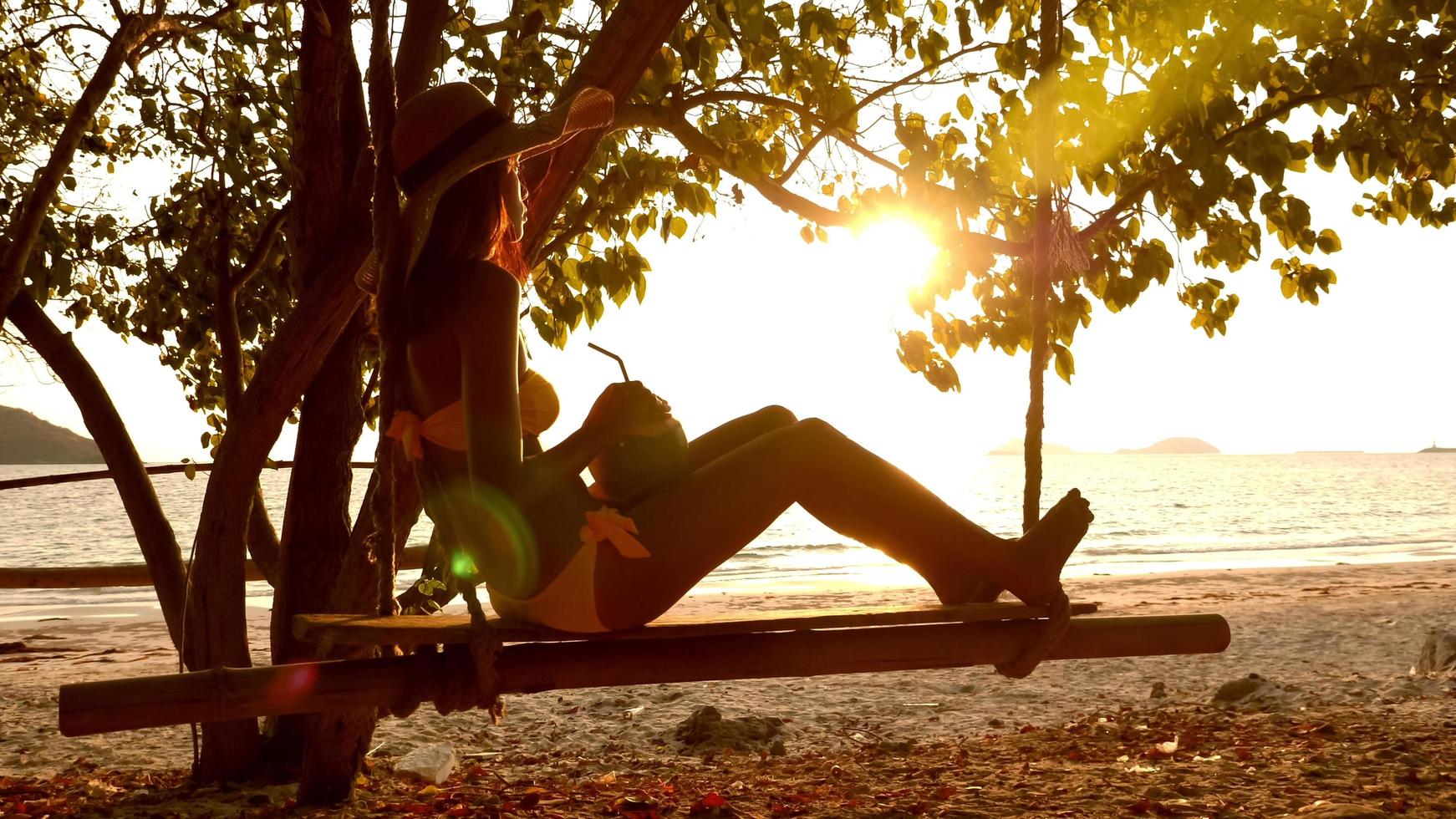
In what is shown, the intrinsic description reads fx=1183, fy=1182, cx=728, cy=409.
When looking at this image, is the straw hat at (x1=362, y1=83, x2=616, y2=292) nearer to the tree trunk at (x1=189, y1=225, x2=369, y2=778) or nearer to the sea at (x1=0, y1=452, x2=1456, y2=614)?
the tree trunk at (x1=189, y1=225, x2=369, y2=778)

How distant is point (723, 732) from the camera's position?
6844 mm

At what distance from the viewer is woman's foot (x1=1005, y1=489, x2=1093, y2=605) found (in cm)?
315

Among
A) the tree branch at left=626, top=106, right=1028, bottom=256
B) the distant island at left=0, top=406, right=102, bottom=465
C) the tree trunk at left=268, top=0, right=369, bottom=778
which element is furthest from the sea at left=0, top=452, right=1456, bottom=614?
the distant island at left=0, top=406, right=102, bottom=465

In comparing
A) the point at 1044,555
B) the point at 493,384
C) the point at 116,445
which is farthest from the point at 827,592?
the point at 493,384

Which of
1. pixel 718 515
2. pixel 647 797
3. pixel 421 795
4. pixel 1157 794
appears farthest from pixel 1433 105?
pixel 421 795

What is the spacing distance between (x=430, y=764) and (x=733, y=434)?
3213 mm

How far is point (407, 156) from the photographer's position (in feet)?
9.95

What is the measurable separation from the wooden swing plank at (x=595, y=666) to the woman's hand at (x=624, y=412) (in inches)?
19.9

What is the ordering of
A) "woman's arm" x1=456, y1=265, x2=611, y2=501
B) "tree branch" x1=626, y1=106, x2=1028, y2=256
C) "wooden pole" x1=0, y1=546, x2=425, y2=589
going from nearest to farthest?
"woman's arm" x1=456, y1=265, x2=611, y2=501, "tree branch" x1=626, y1=106, x2=1028, y2=256, "wooden pole" x1=0, y1=546, x2=425, y2=589

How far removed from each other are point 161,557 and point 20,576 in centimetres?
409

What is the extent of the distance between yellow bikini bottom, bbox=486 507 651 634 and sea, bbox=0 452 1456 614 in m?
17.5

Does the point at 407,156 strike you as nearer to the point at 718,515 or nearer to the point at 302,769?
the point at 718,515

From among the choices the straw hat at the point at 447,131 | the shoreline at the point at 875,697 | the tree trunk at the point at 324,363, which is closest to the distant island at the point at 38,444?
the shoreline at the point at 875,697

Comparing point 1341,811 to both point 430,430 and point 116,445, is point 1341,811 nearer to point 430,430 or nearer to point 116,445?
point 430,430
